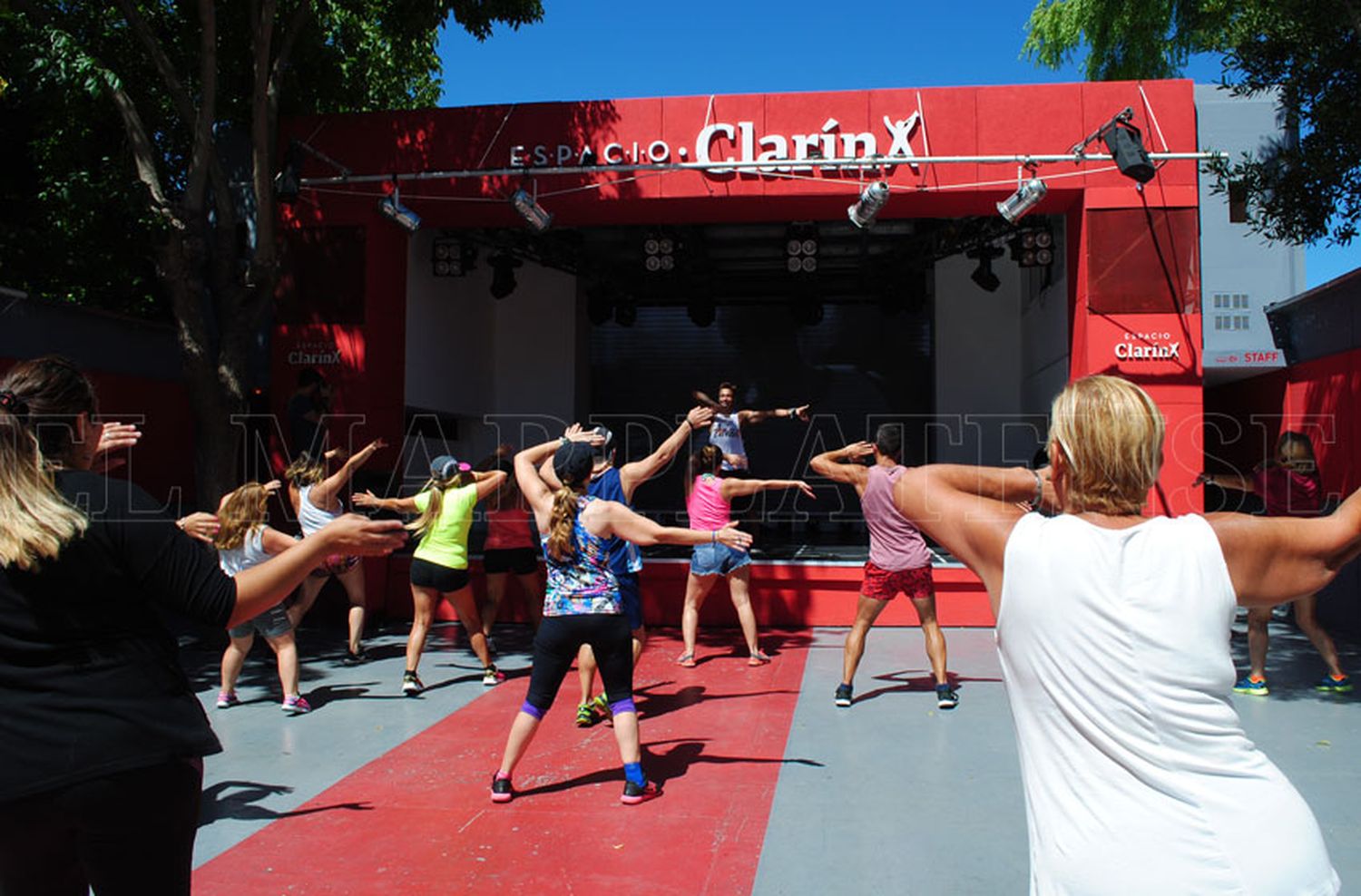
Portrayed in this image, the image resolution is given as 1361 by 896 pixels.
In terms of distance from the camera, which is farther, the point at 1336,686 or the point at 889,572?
the point at 1336,686

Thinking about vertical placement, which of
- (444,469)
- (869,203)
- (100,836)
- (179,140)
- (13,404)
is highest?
(179,140)

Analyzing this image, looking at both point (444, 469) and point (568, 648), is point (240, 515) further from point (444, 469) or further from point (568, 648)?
point (568, 648)

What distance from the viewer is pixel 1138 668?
1703 millimetres

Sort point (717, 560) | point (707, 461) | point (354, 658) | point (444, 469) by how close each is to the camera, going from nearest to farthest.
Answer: point (444, 469), point (717, 560), point (707, 461), point (354, 658)

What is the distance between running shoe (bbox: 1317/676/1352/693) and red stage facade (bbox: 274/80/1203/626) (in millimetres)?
2428

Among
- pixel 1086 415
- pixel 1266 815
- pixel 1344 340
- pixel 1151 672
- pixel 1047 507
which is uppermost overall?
pixel 1344 340

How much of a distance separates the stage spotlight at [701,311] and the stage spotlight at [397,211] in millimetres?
7116

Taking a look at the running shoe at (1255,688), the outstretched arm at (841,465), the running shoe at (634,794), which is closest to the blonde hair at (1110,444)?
the outstretched arm at (841,465)

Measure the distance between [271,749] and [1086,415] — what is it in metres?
5.44

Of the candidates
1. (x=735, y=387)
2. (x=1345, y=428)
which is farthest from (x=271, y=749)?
(x=735, y=387)

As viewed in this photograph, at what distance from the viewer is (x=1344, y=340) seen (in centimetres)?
978

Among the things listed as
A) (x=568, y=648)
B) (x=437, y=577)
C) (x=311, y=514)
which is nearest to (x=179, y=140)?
(x=311, y=514)

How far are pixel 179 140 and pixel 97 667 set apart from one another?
433 inches

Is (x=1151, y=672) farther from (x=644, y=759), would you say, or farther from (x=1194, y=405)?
(x=1194, y=405)
